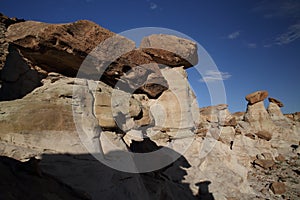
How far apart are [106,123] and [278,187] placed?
831 cm

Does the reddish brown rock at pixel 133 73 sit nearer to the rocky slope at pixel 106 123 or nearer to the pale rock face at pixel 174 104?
the rocky slope at pixel 106 123

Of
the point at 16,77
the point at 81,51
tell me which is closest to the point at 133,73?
the point at 81,51

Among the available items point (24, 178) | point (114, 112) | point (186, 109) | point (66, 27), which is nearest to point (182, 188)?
point (186, 109)

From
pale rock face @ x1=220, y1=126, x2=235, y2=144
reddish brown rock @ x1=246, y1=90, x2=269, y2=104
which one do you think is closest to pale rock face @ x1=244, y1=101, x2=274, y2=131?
reddish brown rock @ x1=246, y1=90, x2=269, y2=104

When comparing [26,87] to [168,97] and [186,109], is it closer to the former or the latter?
[168,97]

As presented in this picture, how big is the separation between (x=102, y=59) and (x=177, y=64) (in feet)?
12.8

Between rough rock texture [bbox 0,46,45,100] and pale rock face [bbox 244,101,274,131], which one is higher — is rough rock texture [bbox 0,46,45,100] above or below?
below

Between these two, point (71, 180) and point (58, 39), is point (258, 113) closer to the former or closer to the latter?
point (58, 39)

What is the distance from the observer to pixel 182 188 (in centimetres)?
768

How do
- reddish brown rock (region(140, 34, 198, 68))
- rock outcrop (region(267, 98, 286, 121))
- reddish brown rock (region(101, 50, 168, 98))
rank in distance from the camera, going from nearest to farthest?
reddish brown rock (region(101, 50, 168, 98))
reddish brown rock (region(140, 34, 198, 68))
rock outcrop (region(267, 98, 286, 121))

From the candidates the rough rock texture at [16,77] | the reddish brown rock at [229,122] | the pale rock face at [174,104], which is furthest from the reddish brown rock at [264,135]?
the rough rock texture at [16,77]

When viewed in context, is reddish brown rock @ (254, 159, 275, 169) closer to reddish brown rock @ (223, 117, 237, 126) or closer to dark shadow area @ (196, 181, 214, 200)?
reddish brown rock @ (223, 117, 237, 126)

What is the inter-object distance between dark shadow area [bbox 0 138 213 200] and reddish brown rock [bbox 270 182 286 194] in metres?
5.67

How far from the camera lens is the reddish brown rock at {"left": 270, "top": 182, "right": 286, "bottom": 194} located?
9.28m
